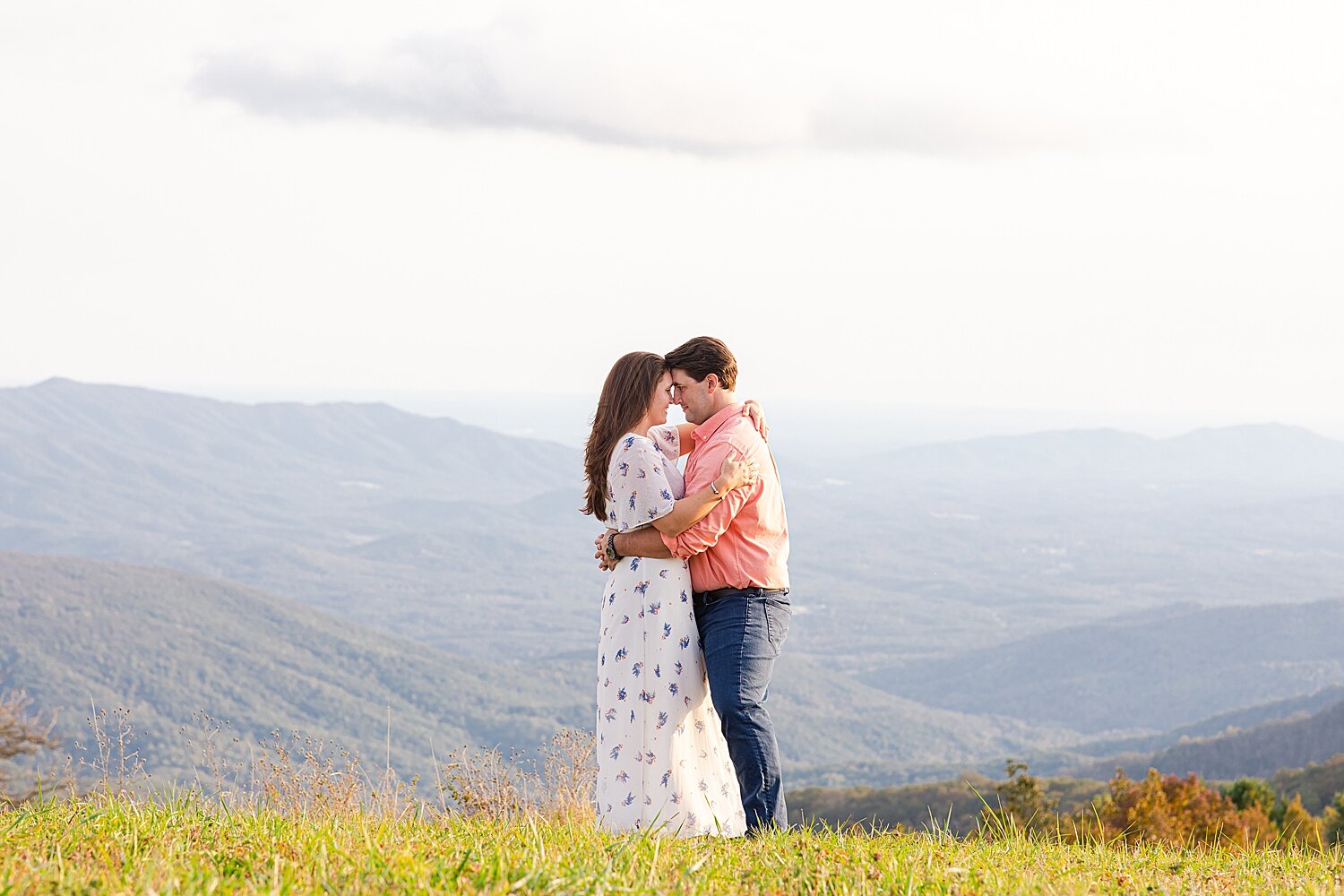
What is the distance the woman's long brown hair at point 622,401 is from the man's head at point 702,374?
4.0 inches

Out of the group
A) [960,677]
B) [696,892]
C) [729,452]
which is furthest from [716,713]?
[960,677]

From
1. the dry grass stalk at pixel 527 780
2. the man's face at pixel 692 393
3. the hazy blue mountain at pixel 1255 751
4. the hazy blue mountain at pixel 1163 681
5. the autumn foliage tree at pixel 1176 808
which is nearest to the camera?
the man's face at pixel 692 393

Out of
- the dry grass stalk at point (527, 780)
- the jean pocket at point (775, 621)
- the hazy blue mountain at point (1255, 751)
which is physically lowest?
the hazy blue mountain at point (1255, 751)

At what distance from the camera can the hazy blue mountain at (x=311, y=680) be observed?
5344 inches

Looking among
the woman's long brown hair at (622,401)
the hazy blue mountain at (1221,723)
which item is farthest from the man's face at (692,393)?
the hazy blue mountain at (1221,723)

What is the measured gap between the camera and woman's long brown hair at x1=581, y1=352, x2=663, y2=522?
5.02 m

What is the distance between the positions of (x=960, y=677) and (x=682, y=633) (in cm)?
20251

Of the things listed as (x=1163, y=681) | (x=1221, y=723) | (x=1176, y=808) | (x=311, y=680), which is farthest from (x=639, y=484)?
(x=1163, y=681)

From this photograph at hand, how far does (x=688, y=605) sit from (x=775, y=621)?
13.7 inches

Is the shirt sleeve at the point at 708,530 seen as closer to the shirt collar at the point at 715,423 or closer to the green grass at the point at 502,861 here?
the shirt collar at the point at 715,423

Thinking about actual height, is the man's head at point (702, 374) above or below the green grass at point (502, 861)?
above

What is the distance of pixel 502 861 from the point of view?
300 centimetres

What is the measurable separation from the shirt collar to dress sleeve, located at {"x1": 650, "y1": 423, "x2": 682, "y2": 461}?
0.11m

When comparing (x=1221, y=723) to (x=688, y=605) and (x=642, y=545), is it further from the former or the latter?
(x=642, y=545)
